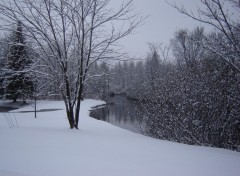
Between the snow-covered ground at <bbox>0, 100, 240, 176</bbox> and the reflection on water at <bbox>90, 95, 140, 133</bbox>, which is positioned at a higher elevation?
the snow-covered ground at <bbox>0, 100, 240, 176</bbox>

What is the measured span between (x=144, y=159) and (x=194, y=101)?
610 centimetres

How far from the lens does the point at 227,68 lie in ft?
32.4

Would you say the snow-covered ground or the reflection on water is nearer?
the snow-covered ground

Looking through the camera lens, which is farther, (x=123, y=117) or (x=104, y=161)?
(x=123, y=117)

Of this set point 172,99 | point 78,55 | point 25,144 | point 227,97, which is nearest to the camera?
point 25,144

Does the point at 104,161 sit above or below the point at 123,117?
above

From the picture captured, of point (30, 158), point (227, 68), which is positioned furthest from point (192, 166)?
point (227, 68)

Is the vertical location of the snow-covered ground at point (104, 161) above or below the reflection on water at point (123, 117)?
above

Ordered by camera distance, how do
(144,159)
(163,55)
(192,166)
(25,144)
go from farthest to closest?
(163,55) → (25,144) → (144,159) → (192,166)

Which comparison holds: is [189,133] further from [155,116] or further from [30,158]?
[30,158]

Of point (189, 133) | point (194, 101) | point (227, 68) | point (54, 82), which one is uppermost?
point (227, 68)

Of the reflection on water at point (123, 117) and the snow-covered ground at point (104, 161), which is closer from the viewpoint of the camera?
the snow-covered ground at point (104, 161)

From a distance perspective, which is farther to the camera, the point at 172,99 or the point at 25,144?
the point at 172,99

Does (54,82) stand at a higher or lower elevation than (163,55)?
lower
